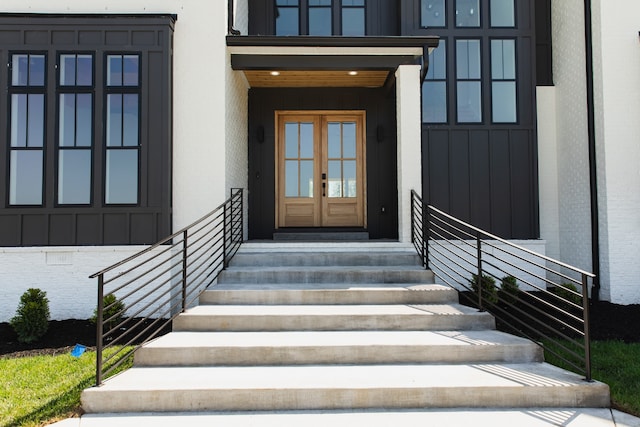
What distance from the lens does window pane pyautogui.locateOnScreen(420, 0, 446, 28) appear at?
7918 mm

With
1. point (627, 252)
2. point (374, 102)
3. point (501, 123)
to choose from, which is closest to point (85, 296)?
point (374, 102)

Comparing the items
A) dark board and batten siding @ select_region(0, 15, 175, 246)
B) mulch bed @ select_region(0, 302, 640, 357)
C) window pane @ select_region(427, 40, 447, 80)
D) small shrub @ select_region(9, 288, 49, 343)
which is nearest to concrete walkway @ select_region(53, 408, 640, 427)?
mulch bed @ select_region(0, 302, 640, 357)

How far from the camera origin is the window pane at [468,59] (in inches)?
310

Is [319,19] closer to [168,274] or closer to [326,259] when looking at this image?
[326,259]

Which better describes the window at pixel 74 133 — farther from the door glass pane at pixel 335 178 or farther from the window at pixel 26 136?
the door glass pane at pixel 335 178

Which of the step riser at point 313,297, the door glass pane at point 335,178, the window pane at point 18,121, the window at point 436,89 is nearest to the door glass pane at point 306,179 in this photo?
the door glass pane at point 335,178

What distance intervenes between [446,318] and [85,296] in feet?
16.2

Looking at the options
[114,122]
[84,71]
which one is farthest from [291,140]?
[84,71]

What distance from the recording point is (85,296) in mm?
6309

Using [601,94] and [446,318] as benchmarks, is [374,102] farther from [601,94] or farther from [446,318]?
[446,318]

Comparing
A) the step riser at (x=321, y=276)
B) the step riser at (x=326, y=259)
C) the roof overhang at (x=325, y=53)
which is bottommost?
the step riser at (x=321, y=276)

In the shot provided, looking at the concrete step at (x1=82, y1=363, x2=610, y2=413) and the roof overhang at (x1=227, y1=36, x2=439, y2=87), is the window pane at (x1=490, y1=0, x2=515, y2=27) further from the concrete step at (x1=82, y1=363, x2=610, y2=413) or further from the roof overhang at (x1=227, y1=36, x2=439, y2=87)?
the concrete step at (x1=82, y1=363, x2=610, y2=413)

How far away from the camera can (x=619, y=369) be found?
433 cm

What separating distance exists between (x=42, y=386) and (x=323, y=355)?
2562mm
